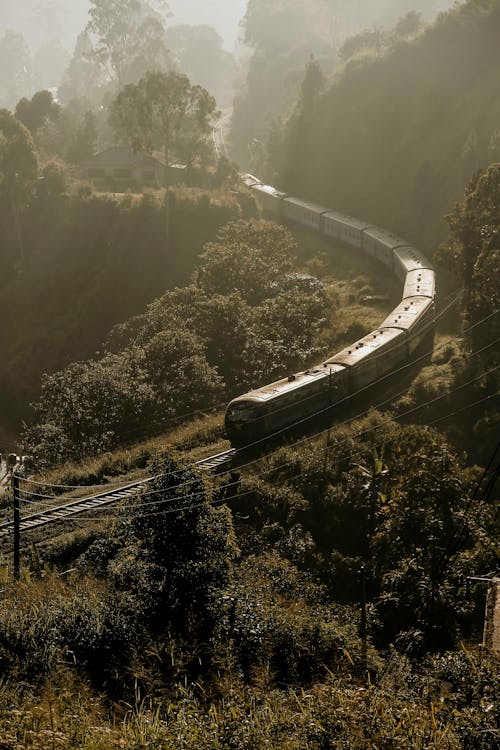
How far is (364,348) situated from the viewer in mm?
37406

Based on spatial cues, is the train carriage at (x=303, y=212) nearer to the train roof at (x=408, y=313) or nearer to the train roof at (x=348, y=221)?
the train roof at (x=348, y=221)

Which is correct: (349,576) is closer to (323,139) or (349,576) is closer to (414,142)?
(414,142)

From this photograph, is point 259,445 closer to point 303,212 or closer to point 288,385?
point 288,385

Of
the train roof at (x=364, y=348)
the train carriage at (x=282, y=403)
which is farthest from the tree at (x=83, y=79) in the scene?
the train carriage at (x=282, y=403)

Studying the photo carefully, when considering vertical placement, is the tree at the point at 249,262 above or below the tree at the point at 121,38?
below

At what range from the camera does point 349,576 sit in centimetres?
2642

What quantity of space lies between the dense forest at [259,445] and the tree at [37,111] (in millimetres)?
299

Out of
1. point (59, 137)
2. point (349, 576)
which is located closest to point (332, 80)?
point (59, 137)

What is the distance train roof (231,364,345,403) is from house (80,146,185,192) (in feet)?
175

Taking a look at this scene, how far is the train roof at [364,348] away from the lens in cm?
3625

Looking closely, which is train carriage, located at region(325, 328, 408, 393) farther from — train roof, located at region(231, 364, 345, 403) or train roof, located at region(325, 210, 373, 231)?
train roof, located at region(325, 210, 373, 231)

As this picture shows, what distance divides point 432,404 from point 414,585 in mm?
14950

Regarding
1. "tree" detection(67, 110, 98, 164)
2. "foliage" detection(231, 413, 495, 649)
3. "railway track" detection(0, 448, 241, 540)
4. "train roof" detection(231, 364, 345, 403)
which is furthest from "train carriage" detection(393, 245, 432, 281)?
"tree" detection(67, 110, 98, 164)

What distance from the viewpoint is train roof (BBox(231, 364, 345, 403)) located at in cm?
3303
